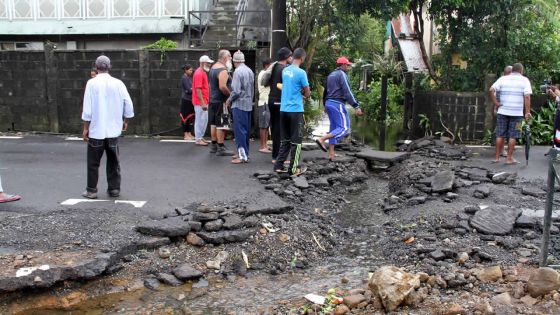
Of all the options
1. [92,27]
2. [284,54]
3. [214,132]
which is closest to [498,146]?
[284,54]

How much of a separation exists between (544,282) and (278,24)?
24.9 feet

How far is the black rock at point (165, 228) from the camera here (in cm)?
564

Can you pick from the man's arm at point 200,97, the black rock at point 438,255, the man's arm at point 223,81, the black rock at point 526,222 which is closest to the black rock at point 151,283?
the black rock at point 438,255

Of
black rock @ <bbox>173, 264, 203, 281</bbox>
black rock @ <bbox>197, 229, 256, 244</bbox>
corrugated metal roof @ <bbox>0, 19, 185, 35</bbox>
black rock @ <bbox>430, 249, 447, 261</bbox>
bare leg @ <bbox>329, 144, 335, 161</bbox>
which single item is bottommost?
black rock @ <bbox>173, 264, 203, 281</bbox>

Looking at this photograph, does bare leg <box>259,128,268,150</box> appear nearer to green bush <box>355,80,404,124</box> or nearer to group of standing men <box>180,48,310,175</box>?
group of standing men <box>180,48,310,175</box>

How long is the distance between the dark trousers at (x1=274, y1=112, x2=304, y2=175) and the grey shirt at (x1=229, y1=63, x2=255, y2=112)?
108 centimetres

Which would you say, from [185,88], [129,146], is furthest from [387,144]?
[129,146]

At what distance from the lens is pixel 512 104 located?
955 centimetres

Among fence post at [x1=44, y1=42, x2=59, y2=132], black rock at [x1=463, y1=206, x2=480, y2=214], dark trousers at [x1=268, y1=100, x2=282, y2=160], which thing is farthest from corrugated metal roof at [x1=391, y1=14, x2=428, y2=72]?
black rock at [x1=463, y1=206, x2=480, y2=214]

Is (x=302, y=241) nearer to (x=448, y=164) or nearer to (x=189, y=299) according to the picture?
(x=189, y=299)

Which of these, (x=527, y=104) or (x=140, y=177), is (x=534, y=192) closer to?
(x=527, y=104)

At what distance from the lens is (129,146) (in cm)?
1152

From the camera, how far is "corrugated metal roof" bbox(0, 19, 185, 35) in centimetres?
1788

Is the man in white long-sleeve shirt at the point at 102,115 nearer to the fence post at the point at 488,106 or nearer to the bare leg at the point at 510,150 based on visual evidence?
the bare leg at the point at 510,150
